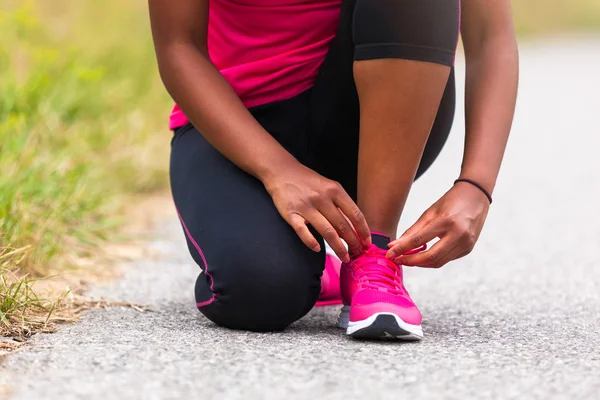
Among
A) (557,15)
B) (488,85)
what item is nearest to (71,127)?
(488,85)

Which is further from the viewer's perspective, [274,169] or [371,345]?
[274,169]

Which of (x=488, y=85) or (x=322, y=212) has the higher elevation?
(x=488, y=85)

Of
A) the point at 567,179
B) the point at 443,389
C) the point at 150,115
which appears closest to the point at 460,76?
the point at 567,179

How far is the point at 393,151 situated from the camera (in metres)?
1.76

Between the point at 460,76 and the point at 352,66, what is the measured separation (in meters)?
5.32

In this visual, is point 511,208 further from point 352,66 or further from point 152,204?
point 352,66

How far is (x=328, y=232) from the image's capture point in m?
1.69

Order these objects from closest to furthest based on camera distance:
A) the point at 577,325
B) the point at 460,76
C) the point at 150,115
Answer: the point at 577,325 → the point at 150,115 → the point at 460,76

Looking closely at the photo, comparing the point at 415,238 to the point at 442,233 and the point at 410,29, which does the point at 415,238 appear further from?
the point at 410,29

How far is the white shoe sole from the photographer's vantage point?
5.39 feet

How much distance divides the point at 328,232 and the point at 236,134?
27 centimetres

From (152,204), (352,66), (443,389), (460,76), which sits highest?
(460,76)

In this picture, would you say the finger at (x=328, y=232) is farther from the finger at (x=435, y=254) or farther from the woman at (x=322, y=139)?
the finger at (x=435, y=254)

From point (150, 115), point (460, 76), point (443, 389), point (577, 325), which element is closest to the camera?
point (443, 389)
